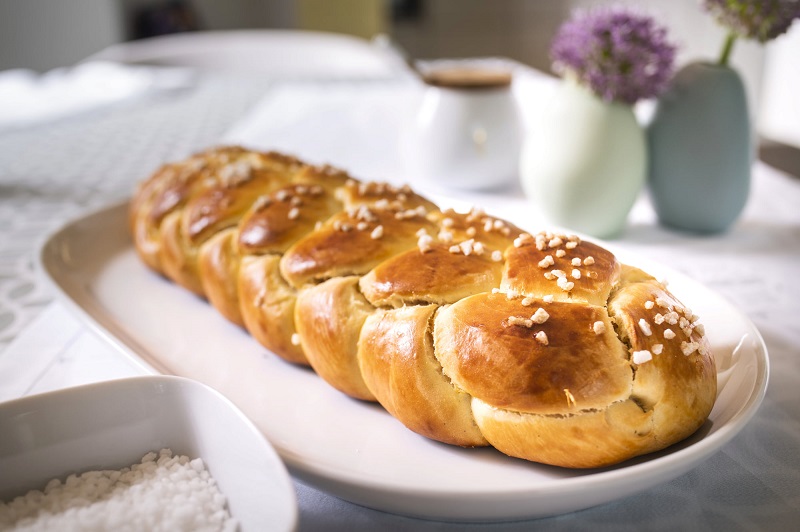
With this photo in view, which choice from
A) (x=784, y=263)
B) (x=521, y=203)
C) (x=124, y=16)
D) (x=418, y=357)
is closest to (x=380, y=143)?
(x=521, y=203)

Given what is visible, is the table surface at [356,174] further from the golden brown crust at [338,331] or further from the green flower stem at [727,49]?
the green flower stem at [727,49]

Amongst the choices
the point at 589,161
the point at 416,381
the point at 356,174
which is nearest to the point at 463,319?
the point at 416,381

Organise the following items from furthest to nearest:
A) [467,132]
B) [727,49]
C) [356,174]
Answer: [356,174] → [467,132] → [727,49]

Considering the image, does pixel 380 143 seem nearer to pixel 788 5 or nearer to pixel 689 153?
pixel 689 153

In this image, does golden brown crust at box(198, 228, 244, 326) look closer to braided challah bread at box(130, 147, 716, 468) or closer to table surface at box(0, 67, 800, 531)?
braided challah bread at box(130, 147, 716, 468)

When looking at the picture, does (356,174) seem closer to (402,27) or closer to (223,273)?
(223,273)

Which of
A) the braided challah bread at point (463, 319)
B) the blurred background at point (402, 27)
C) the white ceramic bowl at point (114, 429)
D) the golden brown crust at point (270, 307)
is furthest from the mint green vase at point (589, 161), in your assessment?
the blurred background at point (402, 27)
